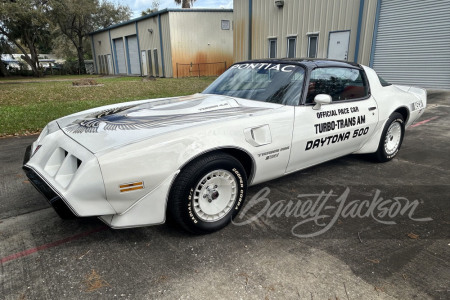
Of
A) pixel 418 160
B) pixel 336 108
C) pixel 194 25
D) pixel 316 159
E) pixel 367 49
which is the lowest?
pixel 418 160

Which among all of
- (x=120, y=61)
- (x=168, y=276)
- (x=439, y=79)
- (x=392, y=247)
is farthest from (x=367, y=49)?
(x=120, y=61)

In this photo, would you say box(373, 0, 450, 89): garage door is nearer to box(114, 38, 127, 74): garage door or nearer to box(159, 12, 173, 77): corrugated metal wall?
box(159, 12, 173, 77): corrugated metal wall

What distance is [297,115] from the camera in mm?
3146

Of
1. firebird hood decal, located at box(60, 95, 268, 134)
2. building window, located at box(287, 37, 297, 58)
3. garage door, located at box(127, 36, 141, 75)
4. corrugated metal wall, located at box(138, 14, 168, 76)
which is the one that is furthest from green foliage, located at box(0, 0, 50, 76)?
firebird hood decal, located at box(60, 95, 268, 134)

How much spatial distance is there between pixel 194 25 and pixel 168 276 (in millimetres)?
23861

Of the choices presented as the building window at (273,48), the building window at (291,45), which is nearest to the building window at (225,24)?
the building window at (273,48)

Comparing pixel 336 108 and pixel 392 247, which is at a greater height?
pixel 336 108

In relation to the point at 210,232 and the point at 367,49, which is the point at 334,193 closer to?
the point at 210,232

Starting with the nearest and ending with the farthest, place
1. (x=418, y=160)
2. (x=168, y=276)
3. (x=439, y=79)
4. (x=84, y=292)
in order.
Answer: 1. (x=84, y=292)
2. (x=168, y=276)
3. (x=418, y=160)
4. (x=439, y=79)

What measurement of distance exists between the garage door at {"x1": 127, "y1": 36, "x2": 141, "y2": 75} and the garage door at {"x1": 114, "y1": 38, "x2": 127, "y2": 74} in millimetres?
1510

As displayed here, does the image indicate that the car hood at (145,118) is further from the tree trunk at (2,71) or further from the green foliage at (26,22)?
the tree trunk at (2,71)

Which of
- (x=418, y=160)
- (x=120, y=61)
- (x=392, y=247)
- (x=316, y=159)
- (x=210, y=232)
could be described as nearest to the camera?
(x=392, y=247)

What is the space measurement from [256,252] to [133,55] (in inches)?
1196

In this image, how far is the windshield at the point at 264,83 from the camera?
131 inches
